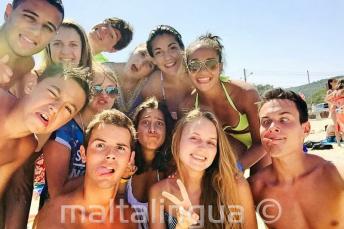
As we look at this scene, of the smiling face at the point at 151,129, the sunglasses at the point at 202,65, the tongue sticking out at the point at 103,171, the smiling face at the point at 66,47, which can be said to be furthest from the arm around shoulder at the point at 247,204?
the smiling face at the point at 66,47

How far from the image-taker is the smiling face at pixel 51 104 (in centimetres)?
352

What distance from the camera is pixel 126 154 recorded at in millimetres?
3535

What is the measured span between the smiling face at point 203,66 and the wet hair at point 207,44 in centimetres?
5

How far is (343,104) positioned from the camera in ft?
17.7

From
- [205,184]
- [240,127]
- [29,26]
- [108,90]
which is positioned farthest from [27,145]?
[240,127]

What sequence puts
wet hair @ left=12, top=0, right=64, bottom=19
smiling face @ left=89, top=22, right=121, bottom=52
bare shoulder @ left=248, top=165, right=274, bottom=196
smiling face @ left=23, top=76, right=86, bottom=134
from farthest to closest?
smiling face @ left=89, top=22, right=121, bottom=52 → wet hair @ left=12, top=0, right=64, bottom=19 → bare shoulder @ left=248, top=165, right=274, bottom=196 → smiling face @ left=23, top=76, right=86, bottom=134

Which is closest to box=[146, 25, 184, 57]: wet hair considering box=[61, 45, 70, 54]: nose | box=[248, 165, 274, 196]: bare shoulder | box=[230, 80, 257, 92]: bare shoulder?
box=[230, 80, 257, 92]: bare shoulder

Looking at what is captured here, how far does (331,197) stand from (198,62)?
213cm

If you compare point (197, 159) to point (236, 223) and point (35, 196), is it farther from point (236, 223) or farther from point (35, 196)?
point (35, 196)

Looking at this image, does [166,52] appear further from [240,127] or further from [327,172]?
[327,172]

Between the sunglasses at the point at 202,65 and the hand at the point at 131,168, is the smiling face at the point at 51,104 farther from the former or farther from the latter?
the sunglasses at the point at 202,65

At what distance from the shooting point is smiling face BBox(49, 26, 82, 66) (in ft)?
14.3

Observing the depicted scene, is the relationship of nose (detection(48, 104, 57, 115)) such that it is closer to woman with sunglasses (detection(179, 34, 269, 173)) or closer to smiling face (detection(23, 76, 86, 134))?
smiling face (detection(23, 76, 86, 134))

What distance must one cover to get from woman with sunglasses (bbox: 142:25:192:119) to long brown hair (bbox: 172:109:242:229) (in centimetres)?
101
